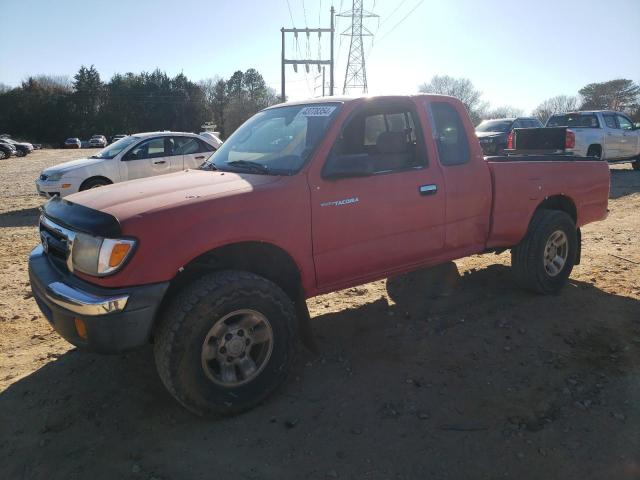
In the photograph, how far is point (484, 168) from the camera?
4266 mm

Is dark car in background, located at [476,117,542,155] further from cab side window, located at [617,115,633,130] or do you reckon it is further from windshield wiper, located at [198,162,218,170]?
windshield wiper, located at [198,162,218,170]

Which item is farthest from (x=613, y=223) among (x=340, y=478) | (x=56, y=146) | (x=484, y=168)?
(x=56, y=146)

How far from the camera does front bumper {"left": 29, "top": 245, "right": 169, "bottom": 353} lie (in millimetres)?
2619

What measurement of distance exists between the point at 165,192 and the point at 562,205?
4.17 m

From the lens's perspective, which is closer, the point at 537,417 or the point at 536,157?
the point at 537,417

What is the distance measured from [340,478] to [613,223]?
26.1ft

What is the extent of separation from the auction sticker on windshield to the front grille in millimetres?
1953

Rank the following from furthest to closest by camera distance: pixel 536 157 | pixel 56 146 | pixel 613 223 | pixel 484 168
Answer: pixel 56 146 < pixel 613 223 < pixel 536 157 < pixel 484 168

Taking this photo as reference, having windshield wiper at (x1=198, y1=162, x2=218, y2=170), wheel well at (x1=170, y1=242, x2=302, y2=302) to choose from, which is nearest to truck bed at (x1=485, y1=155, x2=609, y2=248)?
wheel well at (x1=170, y1=242, x2=302, y2=302)

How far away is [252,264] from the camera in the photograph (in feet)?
11.0

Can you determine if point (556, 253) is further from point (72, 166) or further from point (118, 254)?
point (72, 166)

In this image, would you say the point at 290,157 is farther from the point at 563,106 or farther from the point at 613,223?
the point at 563,106

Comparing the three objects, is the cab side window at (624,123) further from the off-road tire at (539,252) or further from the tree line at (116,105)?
the tree line at (116,105)

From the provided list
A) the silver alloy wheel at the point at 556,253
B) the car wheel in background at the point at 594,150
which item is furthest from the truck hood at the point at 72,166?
the car wheel in background at the point at 594,150
